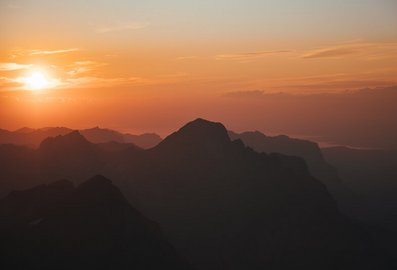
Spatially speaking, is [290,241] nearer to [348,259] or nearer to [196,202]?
[348,259]

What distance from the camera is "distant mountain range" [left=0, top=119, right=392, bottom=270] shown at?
12900 centimetres

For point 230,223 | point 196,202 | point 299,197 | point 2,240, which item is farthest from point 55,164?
point 2,240

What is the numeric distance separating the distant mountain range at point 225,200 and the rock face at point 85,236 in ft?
109

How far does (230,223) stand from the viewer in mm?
139875

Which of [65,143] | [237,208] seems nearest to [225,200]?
[237,208]

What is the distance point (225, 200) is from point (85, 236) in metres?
68.9

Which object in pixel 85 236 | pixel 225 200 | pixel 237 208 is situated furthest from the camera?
pixel 225 200

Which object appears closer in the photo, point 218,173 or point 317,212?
point 317,212

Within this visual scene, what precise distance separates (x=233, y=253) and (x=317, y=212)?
3049cm

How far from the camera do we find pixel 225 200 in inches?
5807

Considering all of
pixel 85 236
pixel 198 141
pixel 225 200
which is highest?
pixel 198 141

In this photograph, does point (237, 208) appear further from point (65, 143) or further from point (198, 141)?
point (65, 143)

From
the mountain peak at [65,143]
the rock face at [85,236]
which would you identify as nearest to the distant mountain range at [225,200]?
the mountain peak at [65,143]

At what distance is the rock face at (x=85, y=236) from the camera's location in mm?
78750
